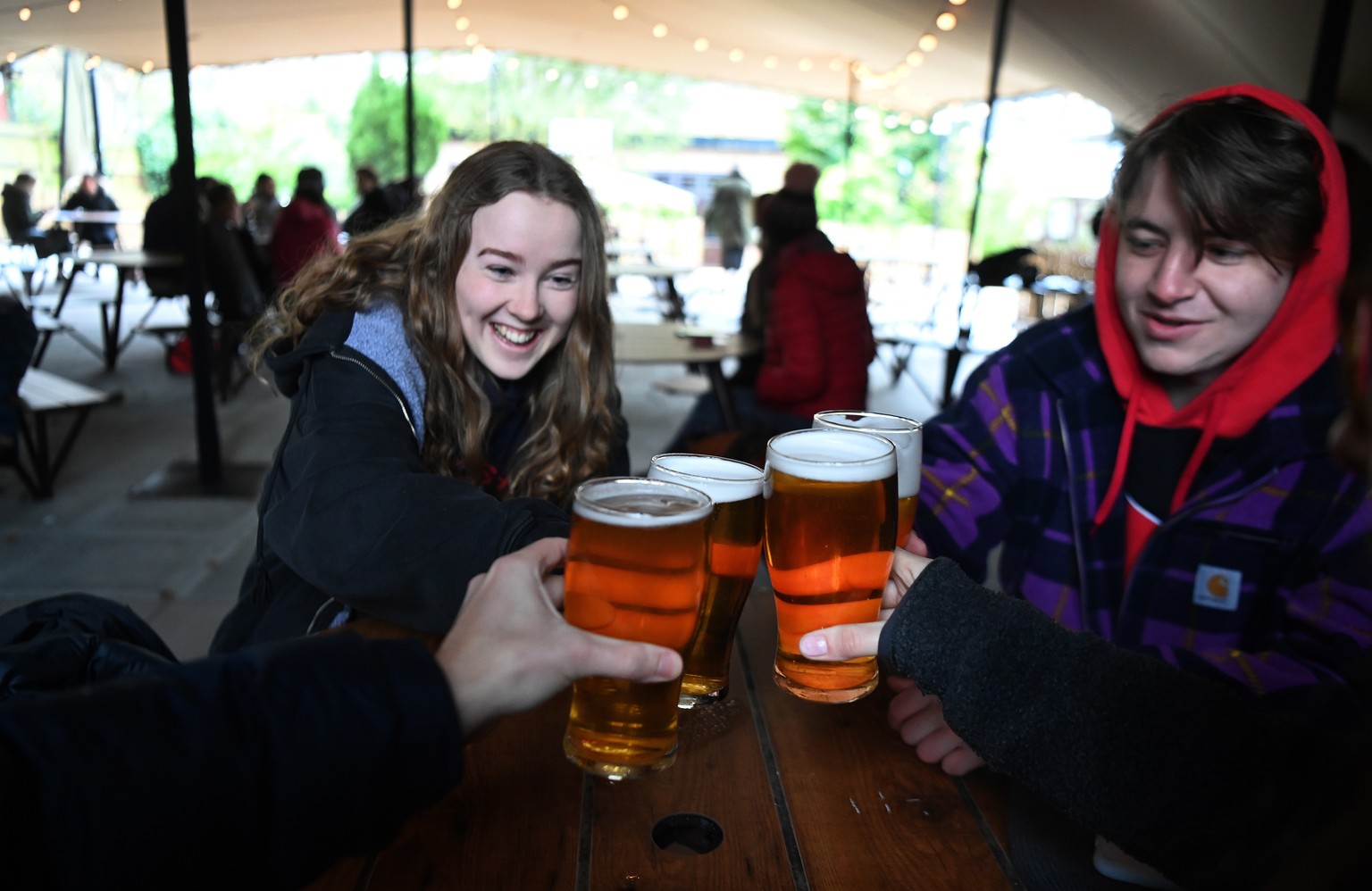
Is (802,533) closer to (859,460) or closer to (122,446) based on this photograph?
(859,460)

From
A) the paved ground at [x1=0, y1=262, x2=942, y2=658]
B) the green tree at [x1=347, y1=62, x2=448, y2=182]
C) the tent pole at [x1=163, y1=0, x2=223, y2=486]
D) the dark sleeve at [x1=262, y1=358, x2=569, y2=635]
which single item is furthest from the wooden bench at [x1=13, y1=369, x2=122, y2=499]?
the green tree at [x1=347, y1=62, x2=448, y2=182]

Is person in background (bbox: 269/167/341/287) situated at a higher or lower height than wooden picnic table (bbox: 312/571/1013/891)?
higher

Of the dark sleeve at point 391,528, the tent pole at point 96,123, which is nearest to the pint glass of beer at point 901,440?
the dark sleeve at point 391,528

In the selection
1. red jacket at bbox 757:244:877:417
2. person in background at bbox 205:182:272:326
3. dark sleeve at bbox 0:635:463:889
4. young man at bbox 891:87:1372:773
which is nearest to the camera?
dark sleeve at bbox 0:635:463:889

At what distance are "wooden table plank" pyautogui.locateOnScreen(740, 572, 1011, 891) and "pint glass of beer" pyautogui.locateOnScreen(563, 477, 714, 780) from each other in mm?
160

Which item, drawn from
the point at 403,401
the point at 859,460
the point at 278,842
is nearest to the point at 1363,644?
the point at 859,460

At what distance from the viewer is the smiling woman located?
112 cm

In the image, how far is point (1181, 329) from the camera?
136 cm

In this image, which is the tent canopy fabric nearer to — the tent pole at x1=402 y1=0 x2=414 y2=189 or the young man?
the young man

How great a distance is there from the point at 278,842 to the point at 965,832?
597 millimetres

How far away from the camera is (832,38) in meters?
9.21

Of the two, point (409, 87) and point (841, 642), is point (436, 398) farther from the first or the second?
point (409, 87)

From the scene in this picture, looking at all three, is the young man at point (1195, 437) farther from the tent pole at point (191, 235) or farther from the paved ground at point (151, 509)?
the tent pole at point (191, 235)

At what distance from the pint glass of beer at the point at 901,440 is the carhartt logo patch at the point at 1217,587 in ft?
1.62
